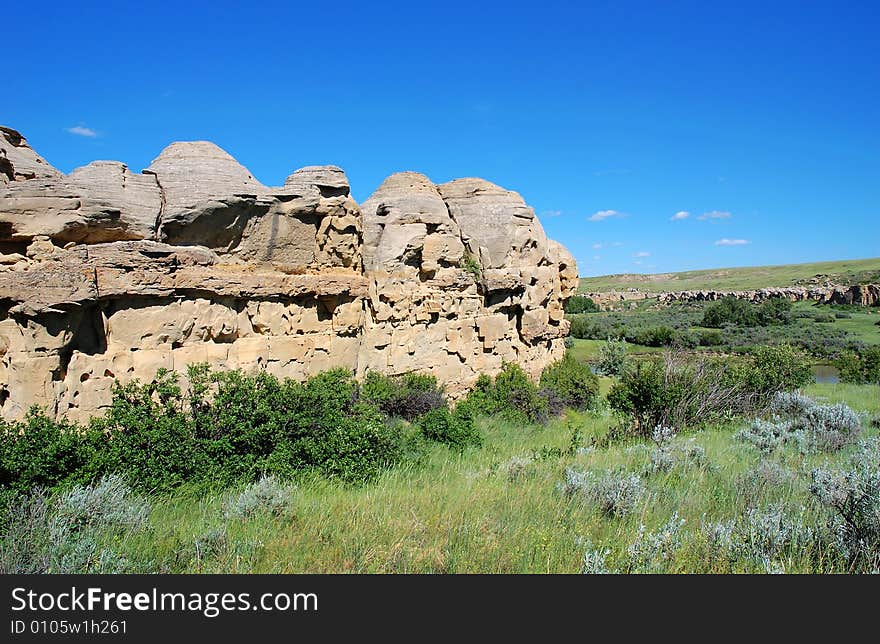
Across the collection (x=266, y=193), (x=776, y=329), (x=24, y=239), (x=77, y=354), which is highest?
(x=266, y=193)

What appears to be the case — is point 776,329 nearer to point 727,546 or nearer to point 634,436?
point 634,436

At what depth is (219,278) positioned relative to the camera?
9.84 m

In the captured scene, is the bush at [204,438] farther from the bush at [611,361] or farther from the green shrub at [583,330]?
the green shrub at [583,330]

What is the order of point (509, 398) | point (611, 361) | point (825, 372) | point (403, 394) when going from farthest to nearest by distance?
point (825, 372) → point (611, 361) → point (509, 398) → point (403, 394)

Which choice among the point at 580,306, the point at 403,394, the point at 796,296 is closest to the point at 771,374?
the point at 403,394

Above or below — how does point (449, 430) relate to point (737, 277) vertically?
below

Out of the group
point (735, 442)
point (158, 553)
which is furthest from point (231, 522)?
point (735, 442)

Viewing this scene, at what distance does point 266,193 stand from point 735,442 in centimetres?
1007

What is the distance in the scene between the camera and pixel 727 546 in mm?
5062

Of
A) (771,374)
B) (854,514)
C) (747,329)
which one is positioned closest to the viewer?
(854,514)

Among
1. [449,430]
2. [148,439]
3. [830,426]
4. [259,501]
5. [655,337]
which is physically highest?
[148,439]

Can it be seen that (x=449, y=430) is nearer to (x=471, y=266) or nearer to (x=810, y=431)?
(x=471, y=266)

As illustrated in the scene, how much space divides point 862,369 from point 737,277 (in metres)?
106

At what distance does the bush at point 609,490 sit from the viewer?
6.45 metres
